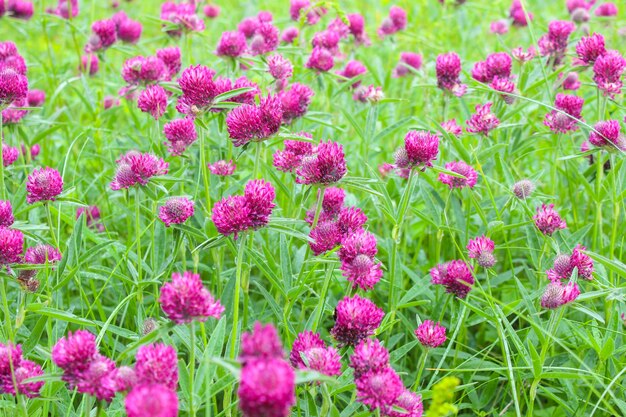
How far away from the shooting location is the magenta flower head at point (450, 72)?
11.3 feet

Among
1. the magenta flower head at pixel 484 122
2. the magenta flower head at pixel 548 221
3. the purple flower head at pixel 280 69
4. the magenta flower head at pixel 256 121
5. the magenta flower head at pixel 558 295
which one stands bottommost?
the magenta flower head at pixel 548 221

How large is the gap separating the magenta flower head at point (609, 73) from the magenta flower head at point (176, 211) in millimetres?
1801

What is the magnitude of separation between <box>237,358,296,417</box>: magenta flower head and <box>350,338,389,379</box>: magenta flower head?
56 centimetres

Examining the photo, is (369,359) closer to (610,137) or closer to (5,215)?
(5,215)

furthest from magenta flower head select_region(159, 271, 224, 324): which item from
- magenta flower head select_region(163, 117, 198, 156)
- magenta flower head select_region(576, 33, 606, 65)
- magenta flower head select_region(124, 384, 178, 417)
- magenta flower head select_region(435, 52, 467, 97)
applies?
magenta flower head select_region(576, 33, 606, 65)

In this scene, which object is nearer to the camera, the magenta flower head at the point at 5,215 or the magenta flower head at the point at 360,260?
the magenta flower head at the point at 360,260

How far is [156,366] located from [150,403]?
23 cm

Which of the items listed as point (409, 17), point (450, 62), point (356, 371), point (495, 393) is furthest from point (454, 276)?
point (409, 17)

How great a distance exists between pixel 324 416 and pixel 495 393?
1.01 meters

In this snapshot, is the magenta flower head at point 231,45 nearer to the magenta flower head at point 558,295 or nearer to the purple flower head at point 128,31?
the purple flower head at point 128,31

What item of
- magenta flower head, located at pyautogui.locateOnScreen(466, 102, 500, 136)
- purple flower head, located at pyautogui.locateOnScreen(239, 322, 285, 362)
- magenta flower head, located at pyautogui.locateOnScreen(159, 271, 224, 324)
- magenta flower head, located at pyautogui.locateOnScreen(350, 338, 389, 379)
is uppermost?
purple flower head, located at pyautogui.locateOnScreen(239, 322, 285, 362)

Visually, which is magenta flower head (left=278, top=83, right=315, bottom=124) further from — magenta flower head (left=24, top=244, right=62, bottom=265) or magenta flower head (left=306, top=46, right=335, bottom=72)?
magenta flower head (left=24, top=244, right=62, bottom=265)

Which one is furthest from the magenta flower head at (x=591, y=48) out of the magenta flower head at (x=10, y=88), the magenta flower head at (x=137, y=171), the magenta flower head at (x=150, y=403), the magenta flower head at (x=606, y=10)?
the magenta flower head at (x=150, y=403)

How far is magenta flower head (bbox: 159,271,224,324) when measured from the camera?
1694mm
